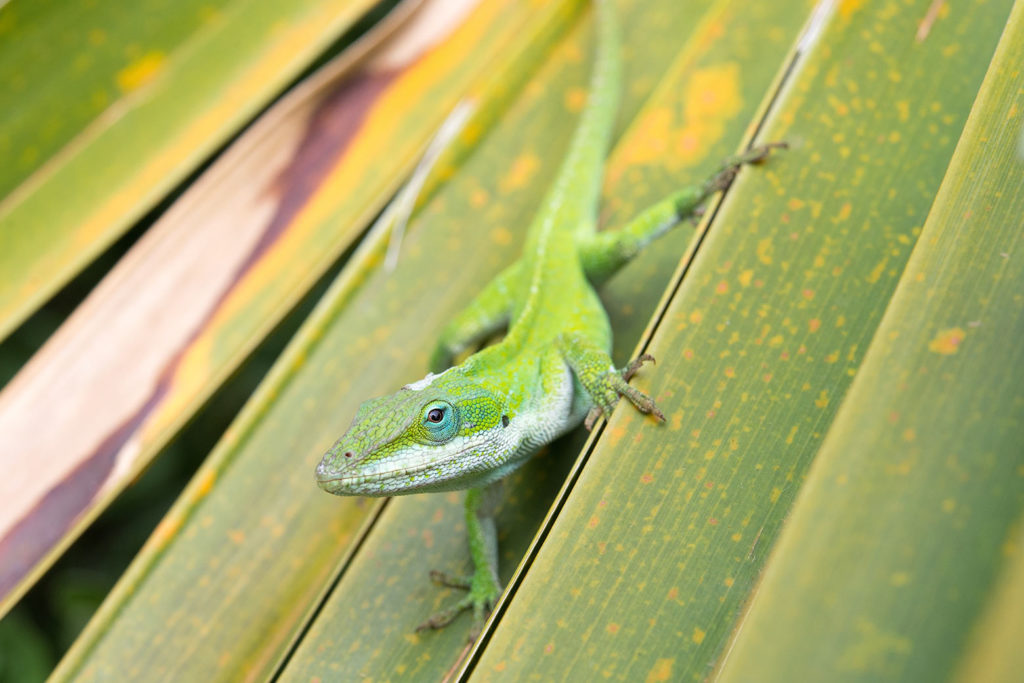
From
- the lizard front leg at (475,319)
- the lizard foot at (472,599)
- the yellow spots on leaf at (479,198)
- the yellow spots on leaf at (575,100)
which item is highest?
the yellow spots on leaf at (575,100)

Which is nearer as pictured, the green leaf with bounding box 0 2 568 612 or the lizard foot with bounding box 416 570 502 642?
the lizard foot with bounding box 416 570 502 642

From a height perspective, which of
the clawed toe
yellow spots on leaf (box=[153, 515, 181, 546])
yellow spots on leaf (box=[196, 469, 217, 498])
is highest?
the clawed toe

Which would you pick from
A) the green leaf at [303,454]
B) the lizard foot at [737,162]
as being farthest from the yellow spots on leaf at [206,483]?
the lizard foot at [737,162]

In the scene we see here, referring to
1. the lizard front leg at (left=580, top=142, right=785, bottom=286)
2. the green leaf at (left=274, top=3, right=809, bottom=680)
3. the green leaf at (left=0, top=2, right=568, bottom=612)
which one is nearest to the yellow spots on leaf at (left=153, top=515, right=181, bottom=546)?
the green leaf at (left=0, top=2, right=568, bottom=612)

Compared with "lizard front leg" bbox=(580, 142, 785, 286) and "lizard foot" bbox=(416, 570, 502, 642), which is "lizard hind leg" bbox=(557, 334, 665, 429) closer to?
"lizard front leg" bbox=(580, 142, 785, 286)

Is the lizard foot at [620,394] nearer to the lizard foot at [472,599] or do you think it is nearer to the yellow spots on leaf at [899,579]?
the lizard foot at [472,599]

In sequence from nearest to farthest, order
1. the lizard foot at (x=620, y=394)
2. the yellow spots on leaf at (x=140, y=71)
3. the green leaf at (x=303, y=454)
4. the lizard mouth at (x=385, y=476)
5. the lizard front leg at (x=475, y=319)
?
the lizard foot at (x=620, y=394)
the lizard mouth at (x=385, y=476)
the green leaf at (x=303, y=454)
the yellow spots on leaf at (x=140, y=71)
the lizard front leg at (x=475, y=319)

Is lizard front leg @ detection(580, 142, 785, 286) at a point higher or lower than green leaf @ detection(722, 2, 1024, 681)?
higher

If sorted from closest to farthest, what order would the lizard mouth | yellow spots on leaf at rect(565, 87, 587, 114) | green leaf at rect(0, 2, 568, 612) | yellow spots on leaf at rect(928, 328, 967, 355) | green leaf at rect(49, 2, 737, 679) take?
yellow spots on leaf at rect(928, 328, 967, 355), the lizard mouth, green leaf at rect(49, 2, 737, 679), green leaf at rect(0, 2, 568, 612), yellow spots on leaf at rect(565, 87, 587, 114)

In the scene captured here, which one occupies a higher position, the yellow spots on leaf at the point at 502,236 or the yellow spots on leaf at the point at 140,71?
the yellow spots on leaf at the point at 502,236
